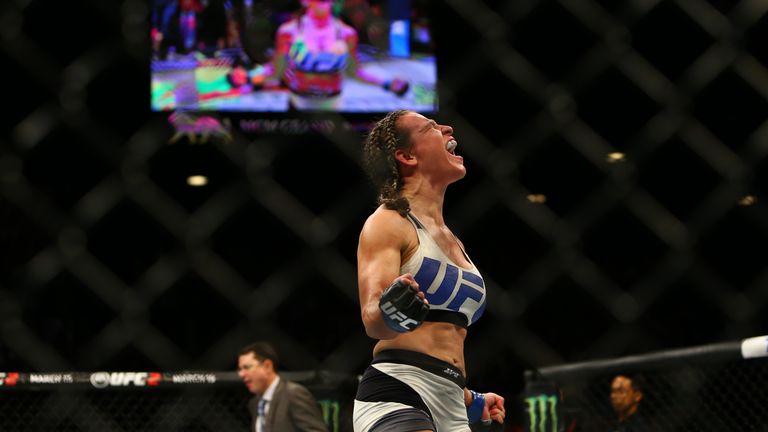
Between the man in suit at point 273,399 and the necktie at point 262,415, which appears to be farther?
the necktie at point 262,415

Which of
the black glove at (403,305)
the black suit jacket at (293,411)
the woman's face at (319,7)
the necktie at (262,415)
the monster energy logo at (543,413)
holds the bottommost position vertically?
the necktie at (262,415)

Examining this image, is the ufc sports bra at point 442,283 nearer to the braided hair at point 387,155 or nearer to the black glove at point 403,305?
the braided hair at point 387,155

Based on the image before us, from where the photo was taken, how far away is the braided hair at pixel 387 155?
7.78 feet

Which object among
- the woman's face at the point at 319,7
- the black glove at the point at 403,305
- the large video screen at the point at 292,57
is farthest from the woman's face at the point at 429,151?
the woman's face at the point at 319,7

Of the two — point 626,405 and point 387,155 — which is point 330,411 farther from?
point 387,155

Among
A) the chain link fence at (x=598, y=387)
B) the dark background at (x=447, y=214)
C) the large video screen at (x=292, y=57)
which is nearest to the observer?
the chain link fence at (x=598, y=387)

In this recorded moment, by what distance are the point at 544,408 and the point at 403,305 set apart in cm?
167

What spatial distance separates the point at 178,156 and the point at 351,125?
1.61m

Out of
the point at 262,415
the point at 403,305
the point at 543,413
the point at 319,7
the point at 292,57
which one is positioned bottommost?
the point at 262,415

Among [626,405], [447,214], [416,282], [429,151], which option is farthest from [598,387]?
[447,214]

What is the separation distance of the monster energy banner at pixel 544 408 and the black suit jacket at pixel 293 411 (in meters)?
0.73

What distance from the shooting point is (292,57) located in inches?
320

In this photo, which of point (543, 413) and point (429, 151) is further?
point (543, 413)

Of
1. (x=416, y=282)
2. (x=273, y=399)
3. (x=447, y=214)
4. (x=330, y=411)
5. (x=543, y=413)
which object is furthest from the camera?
(x=447, y=214)
